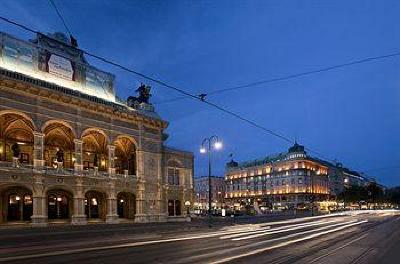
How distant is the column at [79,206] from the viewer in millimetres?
54000

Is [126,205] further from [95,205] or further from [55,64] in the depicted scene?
[55,64]

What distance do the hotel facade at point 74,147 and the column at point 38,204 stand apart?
104mm

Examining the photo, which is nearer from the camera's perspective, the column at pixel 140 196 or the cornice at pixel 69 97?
the cornice at pixel 69 97

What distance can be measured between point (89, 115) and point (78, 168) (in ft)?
22.9

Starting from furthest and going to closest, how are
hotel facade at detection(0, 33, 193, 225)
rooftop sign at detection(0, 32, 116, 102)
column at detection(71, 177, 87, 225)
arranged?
column at detection(71, 177, 87, 225) < rooftop sign at detection(0, 32, 116, 102) < hotel facade at detection(0, 33, 193, 225)

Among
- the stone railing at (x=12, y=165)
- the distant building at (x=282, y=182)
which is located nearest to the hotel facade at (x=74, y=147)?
the stone railing at (x=12, y=165)

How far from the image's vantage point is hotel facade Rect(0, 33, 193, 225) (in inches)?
1957

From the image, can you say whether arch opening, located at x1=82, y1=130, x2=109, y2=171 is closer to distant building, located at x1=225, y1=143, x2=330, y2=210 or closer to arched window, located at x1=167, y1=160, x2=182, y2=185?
arched window, located at x1=167, y1=160, x2=182, y2=185

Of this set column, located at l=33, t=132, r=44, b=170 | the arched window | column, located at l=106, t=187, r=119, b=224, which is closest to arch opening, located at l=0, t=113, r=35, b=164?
column, located at l=33, t=132, r=44, b=170

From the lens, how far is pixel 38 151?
1981 inches

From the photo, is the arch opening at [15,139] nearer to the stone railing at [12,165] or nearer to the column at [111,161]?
the stone railing at [12,165]

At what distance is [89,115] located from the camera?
5806 centimetres

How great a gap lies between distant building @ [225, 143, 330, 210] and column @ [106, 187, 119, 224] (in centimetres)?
10813

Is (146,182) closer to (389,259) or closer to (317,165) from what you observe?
(389,259)
